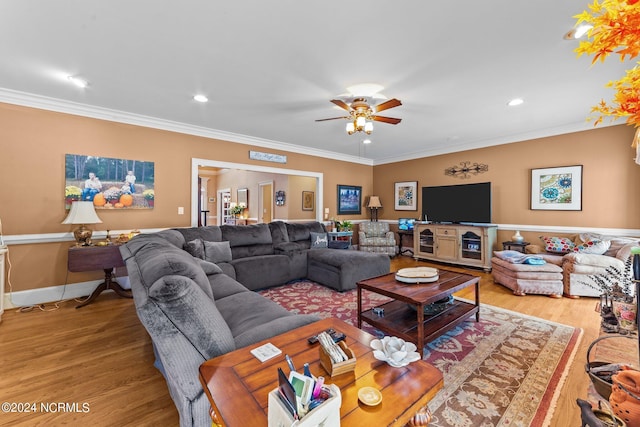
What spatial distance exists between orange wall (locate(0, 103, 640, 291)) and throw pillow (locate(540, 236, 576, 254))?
39 centimetres

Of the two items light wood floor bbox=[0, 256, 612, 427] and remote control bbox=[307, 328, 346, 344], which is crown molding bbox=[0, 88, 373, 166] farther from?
remote control bbox=[307, 328, 346, 344]

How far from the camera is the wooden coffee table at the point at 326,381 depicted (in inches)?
32.9

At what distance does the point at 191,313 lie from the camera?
1.15 meters

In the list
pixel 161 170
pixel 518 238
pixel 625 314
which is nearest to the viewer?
pixel 625 314

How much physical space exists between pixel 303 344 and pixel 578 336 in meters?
2.89

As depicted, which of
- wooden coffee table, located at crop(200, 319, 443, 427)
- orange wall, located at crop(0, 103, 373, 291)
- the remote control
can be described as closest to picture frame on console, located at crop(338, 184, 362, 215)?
orange wall, located at crop(0, 103, 373, 291)

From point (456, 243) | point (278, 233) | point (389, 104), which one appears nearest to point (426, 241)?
point (456, 243)

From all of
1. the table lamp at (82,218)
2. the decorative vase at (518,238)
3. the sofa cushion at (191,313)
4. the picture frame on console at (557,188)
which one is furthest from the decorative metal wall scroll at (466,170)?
the table lamp at (82,218)

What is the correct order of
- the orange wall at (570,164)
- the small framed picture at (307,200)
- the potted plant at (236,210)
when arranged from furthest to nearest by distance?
the potted plant at (236,210), the small framed picture at (307,200), the orange wall at (570,164)

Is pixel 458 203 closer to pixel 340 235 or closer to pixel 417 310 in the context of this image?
pixel 340 235

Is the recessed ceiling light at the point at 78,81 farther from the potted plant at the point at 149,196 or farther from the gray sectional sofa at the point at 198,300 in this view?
the gray sectional sofa at the point at 198,300

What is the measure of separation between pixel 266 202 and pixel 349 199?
9.06ft

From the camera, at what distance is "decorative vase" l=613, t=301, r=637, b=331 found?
65.3 inches

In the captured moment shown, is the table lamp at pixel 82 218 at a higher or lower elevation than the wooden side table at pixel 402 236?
higher
